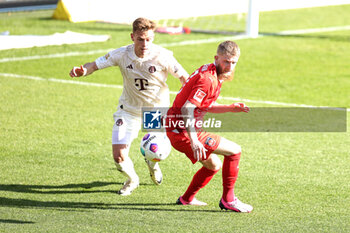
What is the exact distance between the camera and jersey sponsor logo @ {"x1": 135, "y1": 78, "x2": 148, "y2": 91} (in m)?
7.95

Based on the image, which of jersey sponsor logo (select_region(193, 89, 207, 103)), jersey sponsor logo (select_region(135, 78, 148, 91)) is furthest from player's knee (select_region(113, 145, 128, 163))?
jersey sponsor logo (select_region(193, 89, 207, 103))

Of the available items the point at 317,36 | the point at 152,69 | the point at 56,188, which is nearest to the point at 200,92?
the point at 152,69

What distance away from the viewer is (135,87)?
7988 millimetres

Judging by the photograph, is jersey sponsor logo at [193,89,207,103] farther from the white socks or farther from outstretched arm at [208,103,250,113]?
the white socks

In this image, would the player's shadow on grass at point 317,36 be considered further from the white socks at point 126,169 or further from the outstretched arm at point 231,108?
the outstretched arm at point 231,108

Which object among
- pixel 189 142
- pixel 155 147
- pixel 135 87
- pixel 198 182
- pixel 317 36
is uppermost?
pixel 317 36

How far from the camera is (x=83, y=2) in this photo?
76.5ft

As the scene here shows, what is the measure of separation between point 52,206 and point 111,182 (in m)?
1.26

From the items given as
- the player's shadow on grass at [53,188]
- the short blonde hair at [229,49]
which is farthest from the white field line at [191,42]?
the short blonde hair at [229,49]

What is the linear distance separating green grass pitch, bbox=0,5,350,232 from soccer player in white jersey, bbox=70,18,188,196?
0.36 metres

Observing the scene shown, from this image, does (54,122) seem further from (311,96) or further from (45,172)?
(311,96)

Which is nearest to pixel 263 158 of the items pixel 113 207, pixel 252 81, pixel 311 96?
pixel 113 207

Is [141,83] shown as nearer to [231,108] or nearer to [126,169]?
[126,169]

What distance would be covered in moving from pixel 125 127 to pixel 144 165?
1.28 meters
